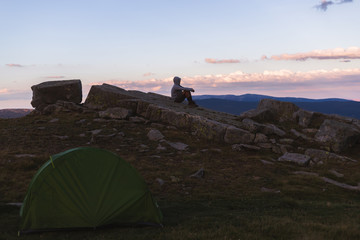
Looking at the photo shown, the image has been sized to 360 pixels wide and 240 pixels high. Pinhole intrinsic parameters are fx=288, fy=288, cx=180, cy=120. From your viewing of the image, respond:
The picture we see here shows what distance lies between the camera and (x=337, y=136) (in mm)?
22734

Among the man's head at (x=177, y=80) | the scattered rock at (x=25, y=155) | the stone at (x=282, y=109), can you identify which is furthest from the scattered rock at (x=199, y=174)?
the stone at (x=282, y=109)

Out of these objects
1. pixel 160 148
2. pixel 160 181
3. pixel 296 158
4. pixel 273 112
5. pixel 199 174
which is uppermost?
pixel 273 112

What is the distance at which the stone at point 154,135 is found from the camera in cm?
2228

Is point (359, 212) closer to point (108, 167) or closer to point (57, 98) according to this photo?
point (108, 167)

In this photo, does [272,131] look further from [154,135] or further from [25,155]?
[25,155]

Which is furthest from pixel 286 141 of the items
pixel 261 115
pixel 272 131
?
pixel 261 115

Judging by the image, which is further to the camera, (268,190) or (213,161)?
(213,161)

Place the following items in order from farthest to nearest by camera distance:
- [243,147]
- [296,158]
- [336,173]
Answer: [243,147]
[296,158]
[336,173]

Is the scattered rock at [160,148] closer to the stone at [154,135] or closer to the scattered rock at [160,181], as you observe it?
the stone at [154,135]

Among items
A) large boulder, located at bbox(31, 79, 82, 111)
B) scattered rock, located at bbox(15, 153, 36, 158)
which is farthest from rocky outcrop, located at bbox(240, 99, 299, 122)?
scattered rock, located at bbox(15, 153, 36, 158)

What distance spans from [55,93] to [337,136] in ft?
89.3

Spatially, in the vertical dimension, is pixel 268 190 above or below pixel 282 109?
below

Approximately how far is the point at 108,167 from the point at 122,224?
1959 mm

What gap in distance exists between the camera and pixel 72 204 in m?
9.23
